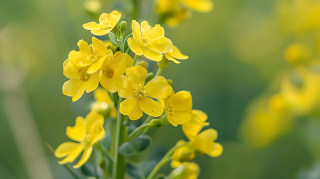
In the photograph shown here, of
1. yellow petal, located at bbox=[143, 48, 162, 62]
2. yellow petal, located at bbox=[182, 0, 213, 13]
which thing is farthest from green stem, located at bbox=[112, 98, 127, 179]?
yellow petal, located at bbox=[182, 0, 213, 13]

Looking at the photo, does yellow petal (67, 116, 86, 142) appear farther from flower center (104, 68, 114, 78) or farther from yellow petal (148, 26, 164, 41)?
yellow petal (148, 26, 164, 41)

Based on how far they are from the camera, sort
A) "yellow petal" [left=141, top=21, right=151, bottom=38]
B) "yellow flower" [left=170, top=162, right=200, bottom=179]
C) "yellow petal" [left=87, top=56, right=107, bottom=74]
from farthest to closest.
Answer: "yellow flower" [left=170, top=162, right=200, bottom=179] < "yellow petal" [left=141, top=21, right=151, bottom=38] < "yellow petal" [left=87, top=56, right=107, bottom=74]

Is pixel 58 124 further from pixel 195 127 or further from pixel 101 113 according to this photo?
pixel 195 127

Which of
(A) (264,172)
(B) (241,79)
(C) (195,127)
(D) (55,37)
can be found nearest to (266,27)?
(B) (241,79)

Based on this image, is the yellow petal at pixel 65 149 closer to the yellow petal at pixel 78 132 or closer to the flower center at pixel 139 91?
the yellow petal at pixel 78 132

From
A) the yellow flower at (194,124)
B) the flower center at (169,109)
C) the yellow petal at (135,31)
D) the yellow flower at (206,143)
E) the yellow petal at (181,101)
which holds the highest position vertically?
the yellow petal at (135,31)

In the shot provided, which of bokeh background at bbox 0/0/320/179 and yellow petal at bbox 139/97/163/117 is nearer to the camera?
yellow petal at bbox 139/97/163/117

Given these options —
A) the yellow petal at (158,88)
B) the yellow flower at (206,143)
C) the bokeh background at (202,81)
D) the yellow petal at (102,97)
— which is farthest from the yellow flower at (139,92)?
the bokeh background at (202,81)
